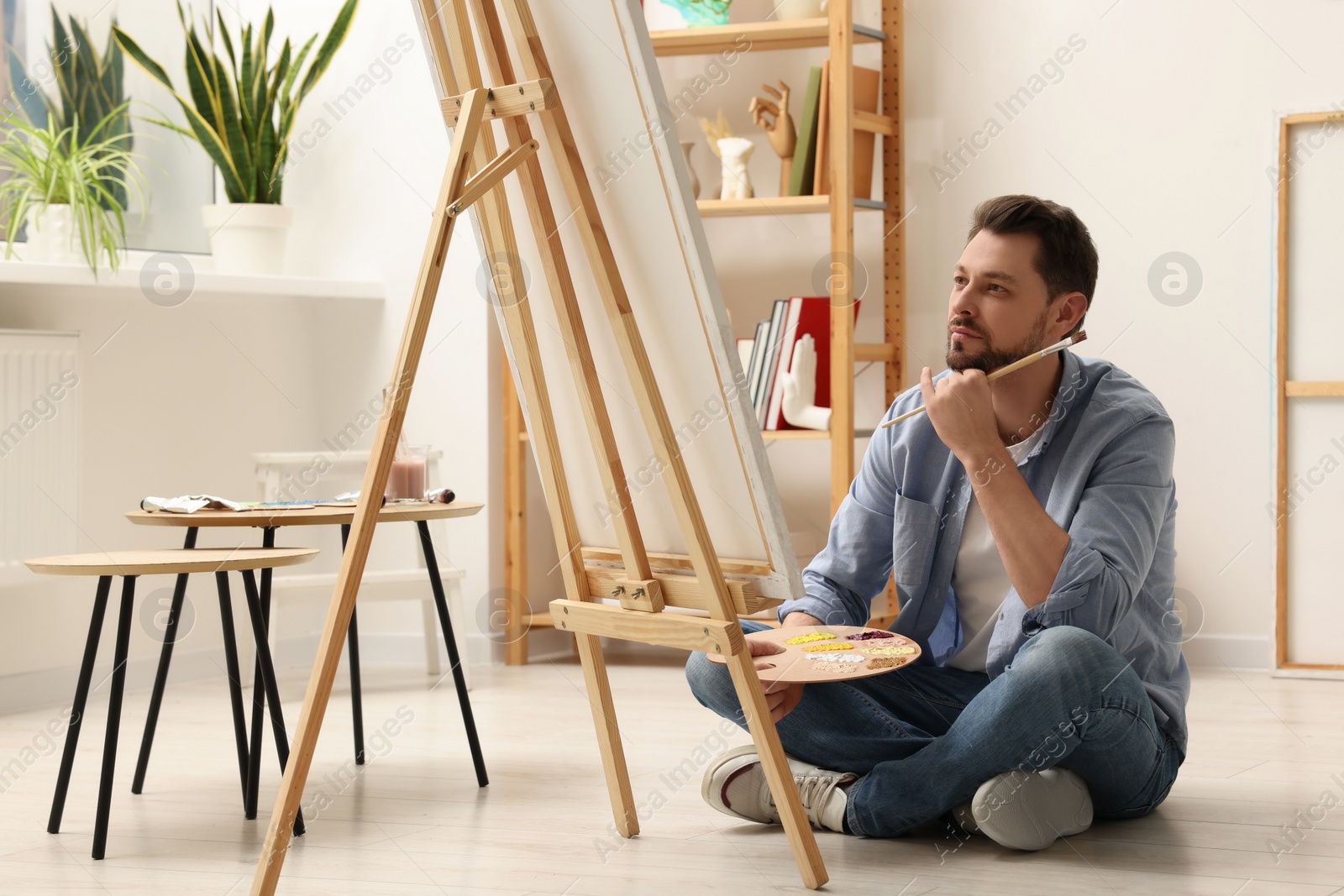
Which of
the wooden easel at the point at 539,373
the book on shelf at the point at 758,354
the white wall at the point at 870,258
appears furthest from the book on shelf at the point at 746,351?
the wooden easel at the point at 539,373

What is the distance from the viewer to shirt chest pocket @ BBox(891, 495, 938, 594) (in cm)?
196

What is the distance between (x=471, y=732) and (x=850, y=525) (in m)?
0.73

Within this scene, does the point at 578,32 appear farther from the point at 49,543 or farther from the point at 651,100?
the point at 49,543

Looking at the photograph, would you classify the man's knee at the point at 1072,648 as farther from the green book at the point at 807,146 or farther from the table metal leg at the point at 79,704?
the green book at the point at 807,146

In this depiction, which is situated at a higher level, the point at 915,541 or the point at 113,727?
the point at 915,541

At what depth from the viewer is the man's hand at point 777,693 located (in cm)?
173

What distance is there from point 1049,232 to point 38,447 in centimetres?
219

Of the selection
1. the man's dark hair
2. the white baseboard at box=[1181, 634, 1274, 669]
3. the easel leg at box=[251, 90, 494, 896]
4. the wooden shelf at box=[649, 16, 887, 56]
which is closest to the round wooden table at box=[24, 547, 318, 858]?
the easel leg at box=[251, 90, 494, 896]

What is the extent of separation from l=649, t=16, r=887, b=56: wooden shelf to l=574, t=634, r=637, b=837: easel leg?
6.38ft

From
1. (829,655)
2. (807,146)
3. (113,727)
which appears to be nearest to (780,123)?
(807,146)

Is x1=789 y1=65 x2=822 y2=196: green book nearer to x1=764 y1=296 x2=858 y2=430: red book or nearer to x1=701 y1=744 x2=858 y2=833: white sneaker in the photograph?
x1=764 y1=296 x2=858 y2=430: red book

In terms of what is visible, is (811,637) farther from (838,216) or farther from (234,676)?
(838,216)

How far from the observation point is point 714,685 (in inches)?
74.9

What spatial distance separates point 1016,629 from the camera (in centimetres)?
184
